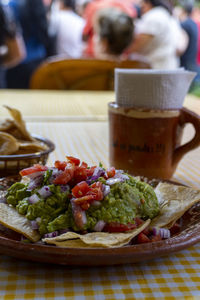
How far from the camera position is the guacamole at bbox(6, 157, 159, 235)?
0.62m

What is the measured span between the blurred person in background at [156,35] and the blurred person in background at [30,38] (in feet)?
2.91

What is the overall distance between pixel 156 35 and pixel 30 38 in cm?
123

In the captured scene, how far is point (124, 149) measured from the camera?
3.36ft

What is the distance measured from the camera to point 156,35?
13.0ft

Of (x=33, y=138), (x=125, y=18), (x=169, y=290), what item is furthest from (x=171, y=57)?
(x=169, y=290)

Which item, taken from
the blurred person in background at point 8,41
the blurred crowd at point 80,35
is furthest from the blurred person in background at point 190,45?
the blurred person in background at point 8,41

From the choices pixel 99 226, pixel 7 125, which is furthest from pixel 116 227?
pixel 7 125

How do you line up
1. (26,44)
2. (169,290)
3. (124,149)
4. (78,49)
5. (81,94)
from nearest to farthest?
(169,290) < (124,149) < (81,94) < (26,44) < (78,49)

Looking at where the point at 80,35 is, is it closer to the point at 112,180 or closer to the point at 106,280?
the point at 112,180

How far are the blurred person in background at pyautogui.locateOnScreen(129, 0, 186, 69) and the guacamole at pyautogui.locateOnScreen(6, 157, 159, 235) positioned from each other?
11.2 feet

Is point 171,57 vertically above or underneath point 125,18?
underneath

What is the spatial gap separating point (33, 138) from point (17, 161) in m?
0.19

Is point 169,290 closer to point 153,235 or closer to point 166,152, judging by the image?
point 153,235

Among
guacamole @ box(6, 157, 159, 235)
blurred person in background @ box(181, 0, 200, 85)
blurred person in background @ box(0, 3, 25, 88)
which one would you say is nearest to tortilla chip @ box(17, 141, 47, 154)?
guacamole @ box(6, 157, 159, 235)
